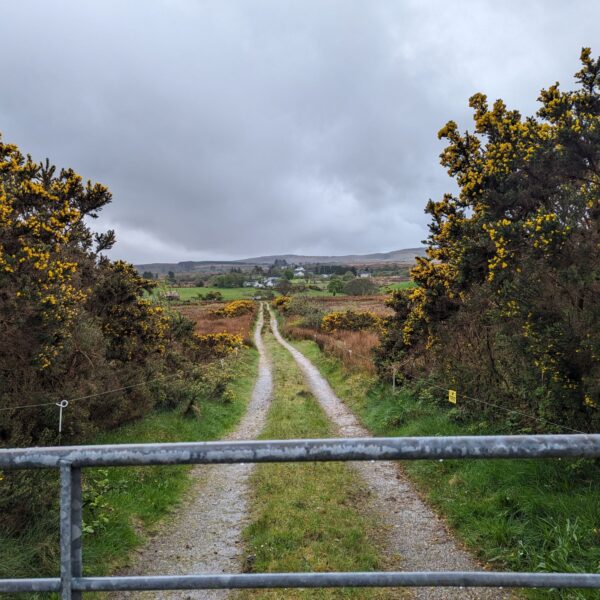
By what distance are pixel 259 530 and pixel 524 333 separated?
16.8 feet

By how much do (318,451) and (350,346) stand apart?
2255cm

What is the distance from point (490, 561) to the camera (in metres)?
5.12

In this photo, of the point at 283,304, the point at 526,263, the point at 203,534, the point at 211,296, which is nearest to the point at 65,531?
the point at 203,534

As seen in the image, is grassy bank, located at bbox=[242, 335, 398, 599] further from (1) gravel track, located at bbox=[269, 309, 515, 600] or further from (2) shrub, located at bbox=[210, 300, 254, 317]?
(2) shrub, located at bbox=[210, 300, 254, 317]

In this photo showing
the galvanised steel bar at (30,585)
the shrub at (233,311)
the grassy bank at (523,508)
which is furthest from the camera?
the shrub at (233,311)

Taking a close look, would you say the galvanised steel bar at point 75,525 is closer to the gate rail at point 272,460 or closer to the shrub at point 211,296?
the gate rail at point 272,460

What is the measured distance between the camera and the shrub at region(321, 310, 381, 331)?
33906 millimetres

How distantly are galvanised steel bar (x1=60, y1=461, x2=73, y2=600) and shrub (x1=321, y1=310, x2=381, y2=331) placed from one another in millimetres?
31781

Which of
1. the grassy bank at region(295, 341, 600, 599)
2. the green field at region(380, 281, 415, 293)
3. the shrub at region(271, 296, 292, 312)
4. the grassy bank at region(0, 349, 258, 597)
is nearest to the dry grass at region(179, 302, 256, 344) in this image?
the shrub at region(271, 296, 292, 312)

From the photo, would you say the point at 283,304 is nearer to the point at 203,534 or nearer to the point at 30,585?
the point at 203,534

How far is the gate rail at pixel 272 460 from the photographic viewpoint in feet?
5.48

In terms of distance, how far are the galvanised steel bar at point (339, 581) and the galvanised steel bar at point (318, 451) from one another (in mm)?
472

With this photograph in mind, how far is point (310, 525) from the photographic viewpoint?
6234 millimetres

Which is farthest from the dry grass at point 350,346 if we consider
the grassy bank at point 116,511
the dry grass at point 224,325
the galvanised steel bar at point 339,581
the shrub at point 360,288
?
the shrub at point 360,288
